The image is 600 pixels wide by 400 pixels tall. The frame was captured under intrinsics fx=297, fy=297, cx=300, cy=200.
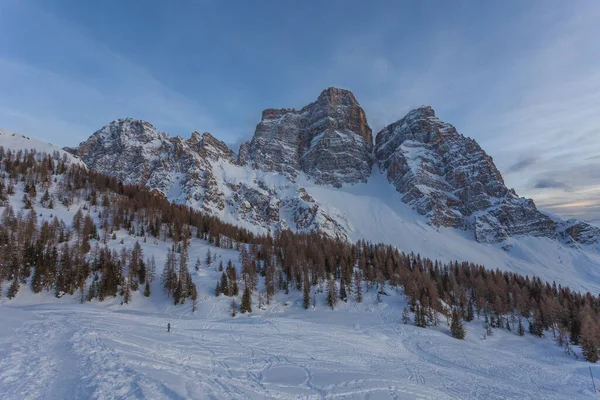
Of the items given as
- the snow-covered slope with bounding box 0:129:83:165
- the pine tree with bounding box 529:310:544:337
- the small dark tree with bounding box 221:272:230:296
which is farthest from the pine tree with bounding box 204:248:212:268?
the snow-covered slope with bounding box 0:129:83:165

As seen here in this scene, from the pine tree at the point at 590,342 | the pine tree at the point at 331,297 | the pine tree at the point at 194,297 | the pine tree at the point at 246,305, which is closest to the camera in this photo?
the pine tree at the point at 590,342

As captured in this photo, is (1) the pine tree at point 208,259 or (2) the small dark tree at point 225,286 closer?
(2) the small dark tree at point 225,286

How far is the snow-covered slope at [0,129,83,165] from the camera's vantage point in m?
180

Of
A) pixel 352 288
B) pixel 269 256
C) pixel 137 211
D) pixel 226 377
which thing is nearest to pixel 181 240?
pixel 137 211

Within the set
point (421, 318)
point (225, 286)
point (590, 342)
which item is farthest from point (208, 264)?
point (590, 342)

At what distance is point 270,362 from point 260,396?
7.72m

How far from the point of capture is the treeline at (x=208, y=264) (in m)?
70.2

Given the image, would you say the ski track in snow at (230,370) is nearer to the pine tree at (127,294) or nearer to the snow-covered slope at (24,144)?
the pine tree at (127,294)

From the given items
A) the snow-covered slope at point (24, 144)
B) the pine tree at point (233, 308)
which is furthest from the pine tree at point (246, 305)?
the snow-covered slope at point (24, 144)

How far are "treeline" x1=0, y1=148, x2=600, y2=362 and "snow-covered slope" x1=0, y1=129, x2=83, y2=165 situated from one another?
50.4 meters

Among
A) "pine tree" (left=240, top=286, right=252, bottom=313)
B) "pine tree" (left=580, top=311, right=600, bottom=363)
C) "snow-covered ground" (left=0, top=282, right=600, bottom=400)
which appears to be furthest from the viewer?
"pine tree" (left=240, top=286, right=252, bottom=313)

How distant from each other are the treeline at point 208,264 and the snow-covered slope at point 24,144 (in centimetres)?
5039

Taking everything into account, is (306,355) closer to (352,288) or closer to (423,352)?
(423,352)

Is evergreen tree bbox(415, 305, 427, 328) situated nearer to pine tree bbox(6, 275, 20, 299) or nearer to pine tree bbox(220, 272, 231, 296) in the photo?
pine tree bbox(220, 272, 231, 296)
